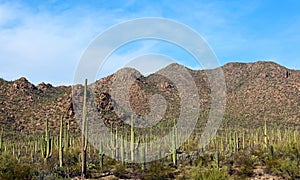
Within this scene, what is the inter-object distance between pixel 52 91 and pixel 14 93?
9.70 m

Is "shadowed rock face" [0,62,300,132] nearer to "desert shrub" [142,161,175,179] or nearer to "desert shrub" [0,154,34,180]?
"desert shrub" [142,161,175,179]

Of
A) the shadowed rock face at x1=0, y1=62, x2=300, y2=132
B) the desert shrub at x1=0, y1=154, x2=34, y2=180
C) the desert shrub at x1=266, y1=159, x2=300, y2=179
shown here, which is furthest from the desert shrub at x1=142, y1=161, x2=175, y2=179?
the shadowed rock face at x1=0, y1=62, x2=300, y2=132

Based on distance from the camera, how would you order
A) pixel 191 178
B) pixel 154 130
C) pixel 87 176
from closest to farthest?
1. pixel 191 178
2. pixel 87 176
3. pixel 154 130

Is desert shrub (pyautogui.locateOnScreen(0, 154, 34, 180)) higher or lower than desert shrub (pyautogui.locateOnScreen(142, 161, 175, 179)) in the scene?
higher

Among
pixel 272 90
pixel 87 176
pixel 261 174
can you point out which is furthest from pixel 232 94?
pixel 87 176

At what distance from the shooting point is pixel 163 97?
173 ft

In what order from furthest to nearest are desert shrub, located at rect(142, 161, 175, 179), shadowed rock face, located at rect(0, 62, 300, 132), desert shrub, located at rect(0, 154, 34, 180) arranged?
shadowed rock face, located at rect(0, 62, 300, 132) → desert shrub, located at rect(142, 161, 175, 179) → desert shrub, located at rect(0, 154, 34, 180)

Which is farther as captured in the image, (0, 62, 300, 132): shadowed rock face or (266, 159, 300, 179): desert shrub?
(0, 62, 300, 132): shadowed rock face

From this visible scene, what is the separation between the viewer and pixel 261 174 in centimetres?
2522

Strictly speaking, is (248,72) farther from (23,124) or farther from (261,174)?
(261,174)

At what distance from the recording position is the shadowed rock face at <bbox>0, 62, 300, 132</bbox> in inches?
2224

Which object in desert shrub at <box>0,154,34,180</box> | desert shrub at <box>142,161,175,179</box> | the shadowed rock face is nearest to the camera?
desert shrub at <box>0,154,34,180</box>

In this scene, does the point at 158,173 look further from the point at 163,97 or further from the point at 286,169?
the point at 163,97

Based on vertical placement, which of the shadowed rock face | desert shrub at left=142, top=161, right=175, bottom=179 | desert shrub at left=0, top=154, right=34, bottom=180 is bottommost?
desert shrub at left=142, top=161, right=175, bottom=179
